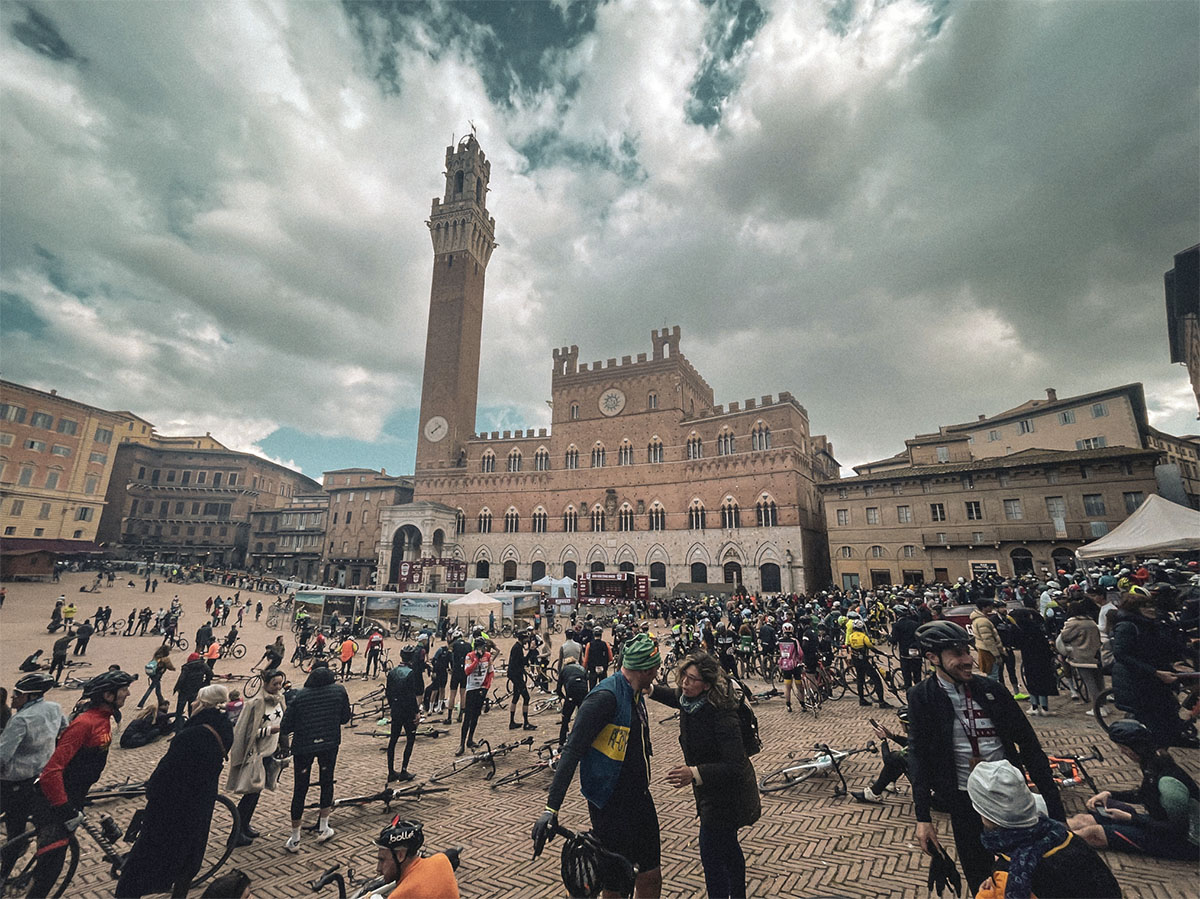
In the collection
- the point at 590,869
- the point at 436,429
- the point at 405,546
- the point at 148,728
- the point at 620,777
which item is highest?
the point at 436,429

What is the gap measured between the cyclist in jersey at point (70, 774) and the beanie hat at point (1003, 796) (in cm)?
571

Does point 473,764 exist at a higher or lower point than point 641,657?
lower

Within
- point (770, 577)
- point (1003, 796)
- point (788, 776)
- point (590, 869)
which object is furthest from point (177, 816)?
point (770, 577)

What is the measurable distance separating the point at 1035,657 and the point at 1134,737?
4.36 m

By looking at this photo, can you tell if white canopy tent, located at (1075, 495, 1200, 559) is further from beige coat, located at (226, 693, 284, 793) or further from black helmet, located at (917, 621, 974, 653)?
beige coat, located at (226, 693, 284, 793)

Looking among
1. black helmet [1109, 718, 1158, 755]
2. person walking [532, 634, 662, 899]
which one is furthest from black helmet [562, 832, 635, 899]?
black helmet [1109, 718, 1158, 755]

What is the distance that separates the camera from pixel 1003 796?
221 cm

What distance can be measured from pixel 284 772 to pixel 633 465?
29.4 metres

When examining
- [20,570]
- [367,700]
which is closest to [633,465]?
[367,700]

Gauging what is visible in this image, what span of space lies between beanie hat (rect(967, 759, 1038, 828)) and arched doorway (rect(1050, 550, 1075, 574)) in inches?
1140

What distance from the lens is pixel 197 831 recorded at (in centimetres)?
340

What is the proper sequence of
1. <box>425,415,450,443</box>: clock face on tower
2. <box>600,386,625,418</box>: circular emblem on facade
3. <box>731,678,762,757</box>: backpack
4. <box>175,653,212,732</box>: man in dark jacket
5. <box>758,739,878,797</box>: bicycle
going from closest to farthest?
<box>731,678,762,757</box>: backpack, <box>758,739,878,797</box>: bicycle, <box>175,653,212,732</box>: man in dark jacket, <box>600,386,625,418</box>: circular emblem on facade, <box>425,415,450,443</box>: clock face on tower

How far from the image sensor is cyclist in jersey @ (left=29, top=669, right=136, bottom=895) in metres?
3.83

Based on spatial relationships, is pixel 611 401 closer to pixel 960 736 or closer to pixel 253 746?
pixel 253 746
